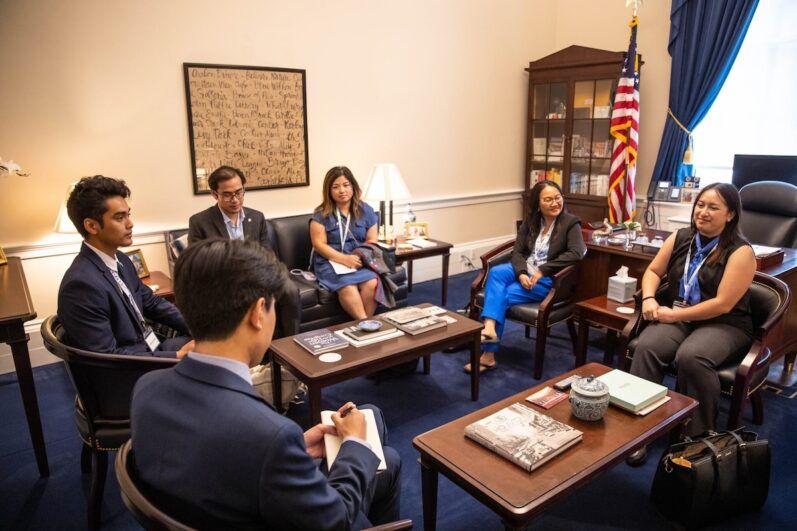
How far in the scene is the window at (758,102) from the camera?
14.5 ft

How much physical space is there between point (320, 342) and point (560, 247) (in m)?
1.70

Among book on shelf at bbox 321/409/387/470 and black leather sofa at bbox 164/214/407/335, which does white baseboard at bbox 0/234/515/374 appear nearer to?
black leather sofa at bbox 164/214/407/335

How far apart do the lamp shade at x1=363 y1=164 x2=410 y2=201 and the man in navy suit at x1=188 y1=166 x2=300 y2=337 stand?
2.92 feet

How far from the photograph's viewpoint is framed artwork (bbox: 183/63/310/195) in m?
3.86

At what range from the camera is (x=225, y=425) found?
Result: 40.6 inches

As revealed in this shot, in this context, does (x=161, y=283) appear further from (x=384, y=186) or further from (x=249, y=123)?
(x=384, y=186)

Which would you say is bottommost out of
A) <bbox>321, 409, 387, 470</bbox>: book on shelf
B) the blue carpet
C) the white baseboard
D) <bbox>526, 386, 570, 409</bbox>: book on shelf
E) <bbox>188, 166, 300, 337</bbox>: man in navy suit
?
the blue carpet

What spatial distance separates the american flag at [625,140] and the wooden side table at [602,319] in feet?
6.64

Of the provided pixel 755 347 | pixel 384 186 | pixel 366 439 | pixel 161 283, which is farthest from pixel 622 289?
pixel 161 283

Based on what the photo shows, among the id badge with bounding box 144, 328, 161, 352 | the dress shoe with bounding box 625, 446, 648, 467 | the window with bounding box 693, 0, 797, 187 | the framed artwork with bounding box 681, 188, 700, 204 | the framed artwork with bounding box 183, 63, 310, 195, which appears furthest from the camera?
the framed artwork with bounding box 681, 188, 700, 204

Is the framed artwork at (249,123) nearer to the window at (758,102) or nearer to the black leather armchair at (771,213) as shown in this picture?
the black leather armchair at (771,213)

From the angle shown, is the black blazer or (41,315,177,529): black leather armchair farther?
the black blazer

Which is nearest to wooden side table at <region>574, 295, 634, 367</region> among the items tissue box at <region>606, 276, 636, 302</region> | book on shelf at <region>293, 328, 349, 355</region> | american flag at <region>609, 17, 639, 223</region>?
tissue box at <region>606, 276, 636, 302</region>

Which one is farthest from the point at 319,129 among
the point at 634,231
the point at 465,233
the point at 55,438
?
the point at 55,438
